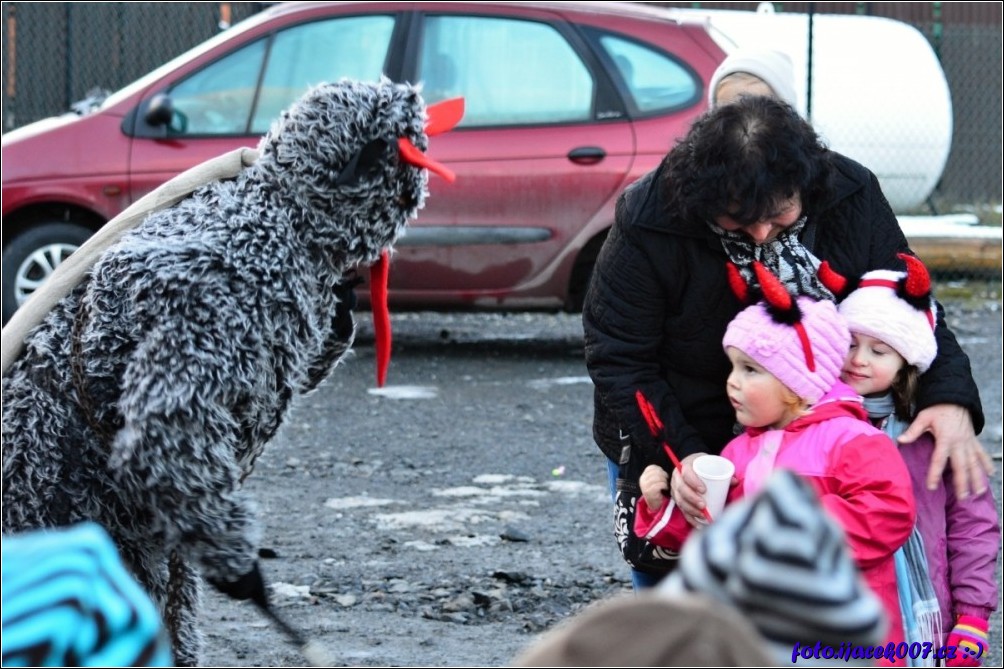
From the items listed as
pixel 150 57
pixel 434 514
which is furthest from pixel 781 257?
pixel 150 57

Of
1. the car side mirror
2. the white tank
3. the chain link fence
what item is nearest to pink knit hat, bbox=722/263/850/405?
the car side mirror

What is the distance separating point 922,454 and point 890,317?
324 mm

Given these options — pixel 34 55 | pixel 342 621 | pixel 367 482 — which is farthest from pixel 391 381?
pixel 34 55

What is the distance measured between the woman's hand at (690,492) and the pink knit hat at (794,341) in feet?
0.80

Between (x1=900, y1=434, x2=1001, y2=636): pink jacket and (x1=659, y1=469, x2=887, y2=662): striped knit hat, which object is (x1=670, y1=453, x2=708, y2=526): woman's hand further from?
(x1=659, y1=469, x2=887, y2=662): striped knit hat

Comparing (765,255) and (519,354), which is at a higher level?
(765,255)

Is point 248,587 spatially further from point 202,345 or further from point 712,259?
point 712,259

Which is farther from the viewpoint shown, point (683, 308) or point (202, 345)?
point (683, 308)

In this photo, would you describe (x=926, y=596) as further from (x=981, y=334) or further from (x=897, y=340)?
(x=981, y=334)

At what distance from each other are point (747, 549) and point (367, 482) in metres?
5.12

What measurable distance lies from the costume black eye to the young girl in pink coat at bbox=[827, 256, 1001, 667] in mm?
951

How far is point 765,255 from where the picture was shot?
3105 mm

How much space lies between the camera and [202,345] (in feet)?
8.47

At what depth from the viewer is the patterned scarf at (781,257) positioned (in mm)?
3076
